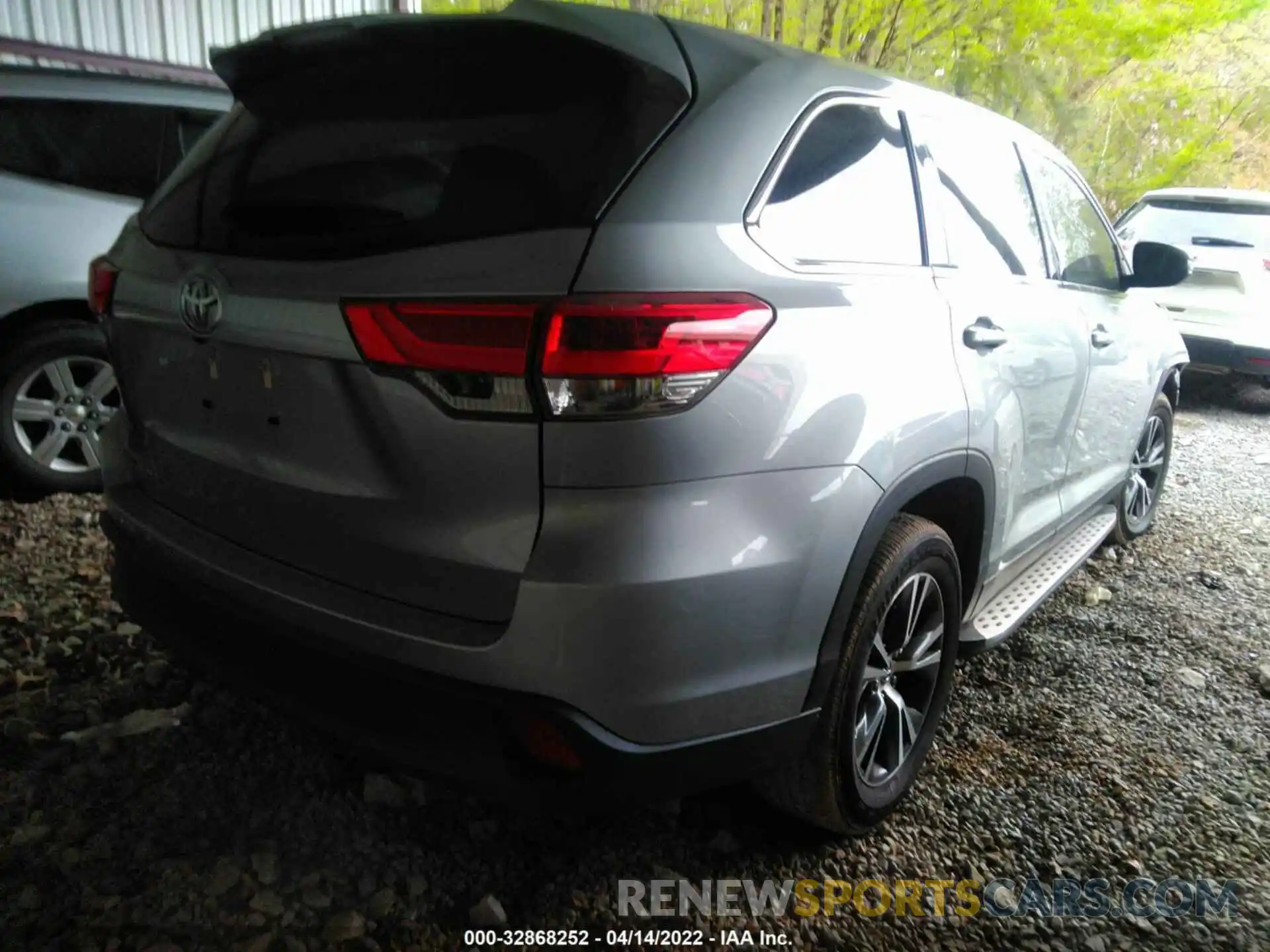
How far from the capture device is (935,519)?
2525mm

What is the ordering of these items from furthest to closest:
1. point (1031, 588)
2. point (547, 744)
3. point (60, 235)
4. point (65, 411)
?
point (65, 411), point (60, 235), point (1031, 588), point (547, 744)

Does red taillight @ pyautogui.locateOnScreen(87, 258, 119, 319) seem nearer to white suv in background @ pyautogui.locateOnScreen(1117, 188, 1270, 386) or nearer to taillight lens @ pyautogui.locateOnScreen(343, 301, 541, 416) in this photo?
taillight lens @ pyautogui.locateOnScreen(343, 301, 541, 416)

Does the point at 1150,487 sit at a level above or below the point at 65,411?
below

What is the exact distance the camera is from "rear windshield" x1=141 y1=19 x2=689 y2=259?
5.24ft

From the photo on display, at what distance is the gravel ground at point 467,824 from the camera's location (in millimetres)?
1990

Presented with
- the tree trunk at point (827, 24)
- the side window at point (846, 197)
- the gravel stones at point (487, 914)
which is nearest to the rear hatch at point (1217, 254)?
the tree trunk at point (827, 24)

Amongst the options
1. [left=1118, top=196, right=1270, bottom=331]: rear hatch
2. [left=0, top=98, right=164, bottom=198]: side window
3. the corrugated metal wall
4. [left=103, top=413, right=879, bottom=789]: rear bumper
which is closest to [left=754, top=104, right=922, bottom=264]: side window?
[left=103, top=413, right=879, bottom=789]: rear bumper

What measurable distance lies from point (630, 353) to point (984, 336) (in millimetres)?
1210

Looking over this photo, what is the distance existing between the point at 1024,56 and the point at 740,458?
966 cm

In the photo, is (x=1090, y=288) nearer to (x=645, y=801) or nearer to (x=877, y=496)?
(x=877, y=496)

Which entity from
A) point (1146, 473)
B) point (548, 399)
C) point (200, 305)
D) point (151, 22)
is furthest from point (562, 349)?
point (151, 22)

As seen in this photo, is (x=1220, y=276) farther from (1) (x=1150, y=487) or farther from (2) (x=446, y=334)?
(2) (x=446, y=334)

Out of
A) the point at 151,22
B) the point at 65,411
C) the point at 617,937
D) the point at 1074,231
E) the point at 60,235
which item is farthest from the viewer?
the point at 151,22

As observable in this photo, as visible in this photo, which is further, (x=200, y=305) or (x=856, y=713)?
(x=856, y=713)
